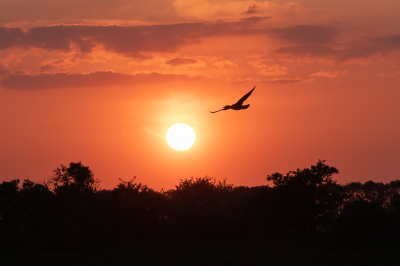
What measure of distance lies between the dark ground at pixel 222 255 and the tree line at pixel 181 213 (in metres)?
2.47

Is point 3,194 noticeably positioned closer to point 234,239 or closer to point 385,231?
point 234,239

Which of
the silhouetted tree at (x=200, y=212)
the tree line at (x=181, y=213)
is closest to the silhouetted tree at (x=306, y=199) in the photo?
the tree line at (x=181, y=213)

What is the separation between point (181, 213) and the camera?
233ft

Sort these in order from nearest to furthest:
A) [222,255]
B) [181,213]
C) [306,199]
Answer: [222,255] → [306,199] → [181,213]

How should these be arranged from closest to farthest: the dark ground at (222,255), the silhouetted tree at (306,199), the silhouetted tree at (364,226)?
the dark ground at (222,255) → the silhouetted tree at (364,226) → the silhouetted tree at (306,199)

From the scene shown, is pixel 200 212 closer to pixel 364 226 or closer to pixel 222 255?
pixel 222 255

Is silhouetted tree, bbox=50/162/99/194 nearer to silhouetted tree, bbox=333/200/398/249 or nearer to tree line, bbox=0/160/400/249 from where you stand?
tree line, bbox=0/160/400/249

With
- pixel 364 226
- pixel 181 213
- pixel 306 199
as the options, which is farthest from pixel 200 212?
pixel 364 226

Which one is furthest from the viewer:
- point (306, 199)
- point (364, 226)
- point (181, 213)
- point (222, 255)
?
point (181, 213)

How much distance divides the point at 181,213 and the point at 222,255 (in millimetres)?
18323

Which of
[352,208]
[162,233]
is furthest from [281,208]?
[162,233]

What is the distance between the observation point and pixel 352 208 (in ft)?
186

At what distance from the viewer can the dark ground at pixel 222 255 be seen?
49.2 meters

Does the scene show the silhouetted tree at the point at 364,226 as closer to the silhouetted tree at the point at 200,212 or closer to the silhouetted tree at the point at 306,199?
the silhouetted tree at the point at 306,199
